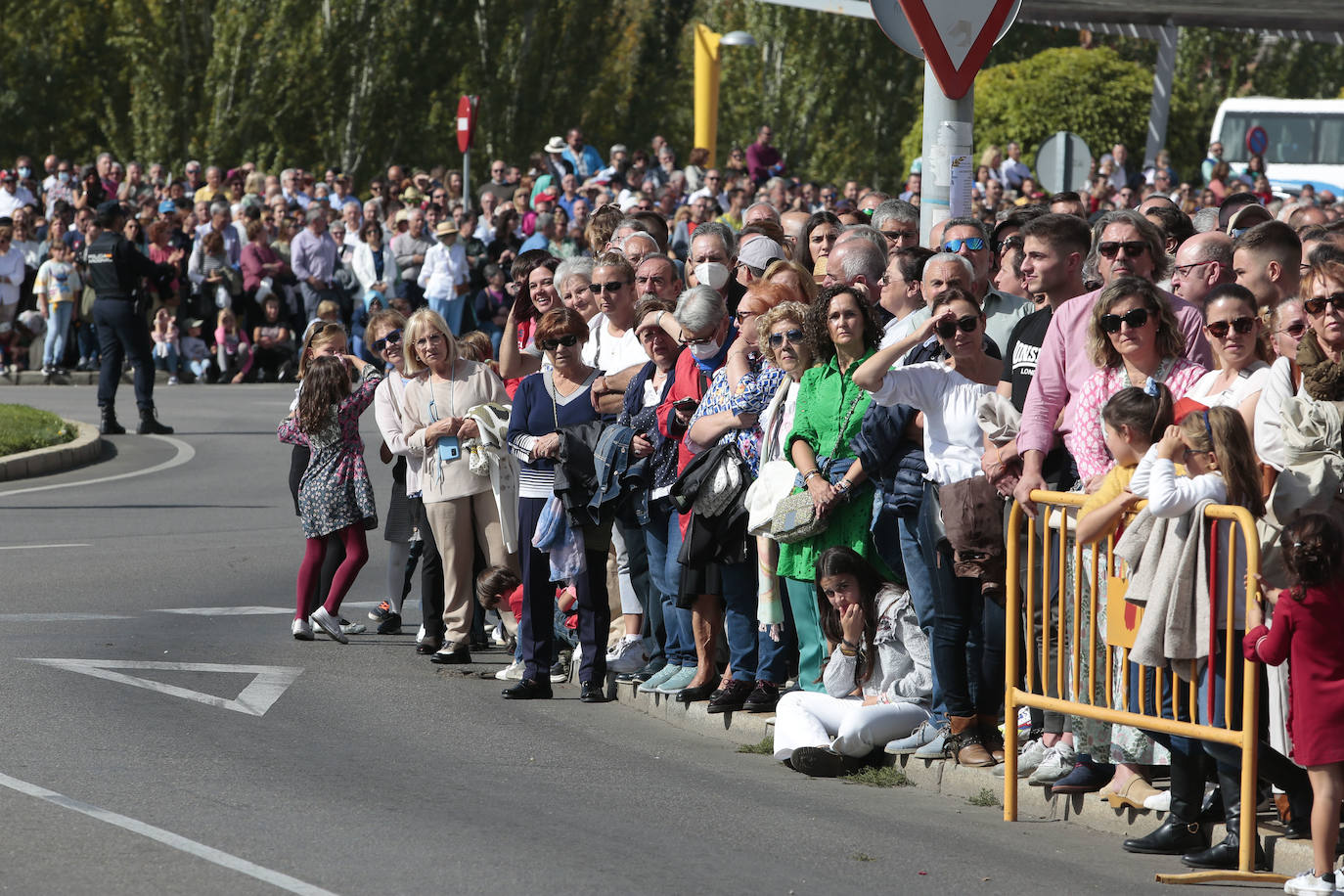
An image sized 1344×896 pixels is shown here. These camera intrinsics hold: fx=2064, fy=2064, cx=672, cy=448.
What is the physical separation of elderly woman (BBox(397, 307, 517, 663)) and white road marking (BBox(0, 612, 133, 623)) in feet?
6.95

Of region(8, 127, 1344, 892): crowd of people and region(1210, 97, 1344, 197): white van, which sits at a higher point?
region(1210, 97, 1344, 197): white van

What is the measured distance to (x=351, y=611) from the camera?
12.7 m

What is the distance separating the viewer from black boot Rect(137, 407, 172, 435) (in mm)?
21516

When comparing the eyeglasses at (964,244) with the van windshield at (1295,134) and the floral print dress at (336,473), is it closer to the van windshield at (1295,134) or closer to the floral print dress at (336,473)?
the floral print dress at (336,473)

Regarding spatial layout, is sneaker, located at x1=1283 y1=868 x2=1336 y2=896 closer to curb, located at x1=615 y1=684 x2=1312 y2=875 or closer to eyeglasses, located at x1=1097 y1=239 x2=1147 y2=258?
curb, located at x1=615 y1=684 x2=1312 y2=875

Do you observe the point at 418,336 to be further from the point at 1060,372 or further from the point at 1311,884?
the point at 1311,884

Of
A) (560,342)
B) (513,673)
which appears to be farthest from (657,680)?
(560,342)

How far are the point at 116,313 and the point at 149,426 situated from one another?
1.21m

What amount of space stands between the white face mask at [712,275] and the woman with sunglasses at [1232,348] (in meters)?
4.25

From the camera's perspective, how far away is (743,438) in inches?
374

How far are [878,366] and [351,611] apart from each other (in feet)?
17.9

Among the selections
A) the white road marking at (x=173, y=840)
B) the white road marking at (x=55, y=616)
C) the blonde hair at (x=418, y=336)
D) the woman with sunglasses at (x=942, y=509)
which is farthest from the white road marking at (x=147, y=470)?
the woman with sunglasses at (x=942, y=509)

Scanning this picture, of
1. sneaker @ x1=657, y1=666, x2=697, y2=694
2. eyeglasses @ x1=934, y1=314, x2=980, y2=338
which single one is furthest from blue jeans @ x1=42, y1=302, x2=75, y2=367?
eyeglasses @ x1=934, y1=314, x2=980, y2=338

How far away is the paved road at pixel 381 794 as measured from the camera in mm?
6652
